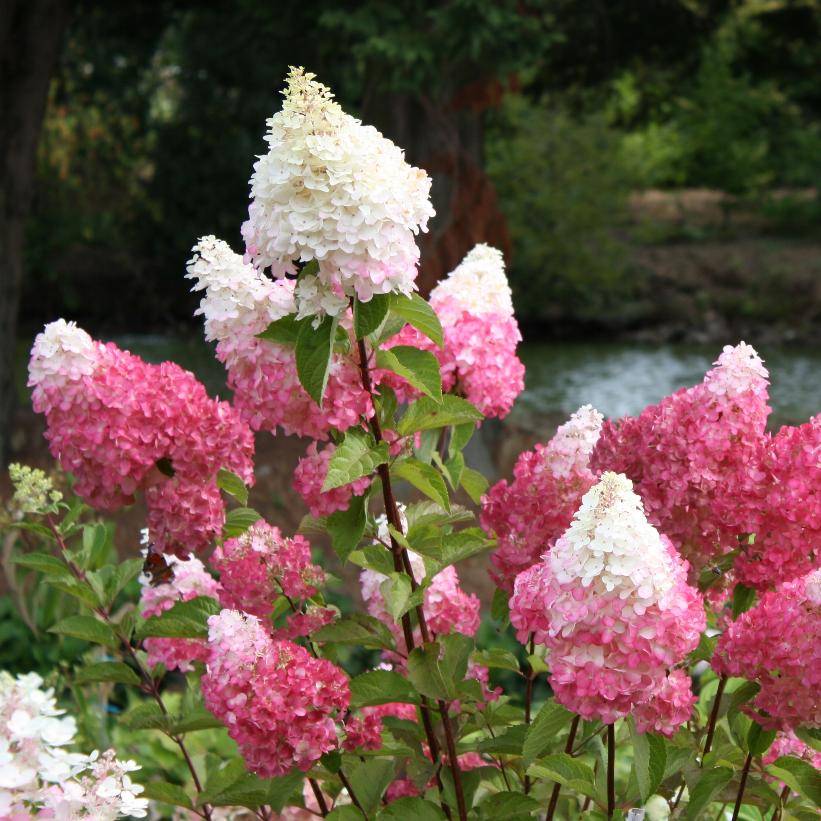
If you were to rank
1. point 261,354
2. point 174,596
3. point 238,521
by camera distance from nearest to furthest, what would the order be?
point 261,354 < point 238,521 < point 174,596

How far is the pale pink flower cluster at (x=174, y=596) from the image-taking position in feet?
6.77

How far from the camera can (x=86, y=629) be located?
6.49 ft

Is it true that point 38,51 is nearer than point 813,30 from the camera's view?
Yes

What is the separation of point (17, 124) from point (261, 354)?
5589mm

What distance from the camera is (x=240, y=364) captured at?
1.69m

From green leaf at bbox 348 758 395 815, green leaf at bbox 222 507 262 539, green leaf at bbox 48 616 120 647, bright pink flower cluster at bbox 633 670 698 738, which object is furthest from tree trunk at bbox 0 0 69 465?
bright pink flower cluster at bbox 633 670 698 738

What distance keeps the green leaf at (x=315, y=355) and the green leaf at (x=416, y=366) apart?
97 millimetres

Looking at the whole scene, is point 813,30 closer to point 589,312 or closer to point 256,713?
point 589,312

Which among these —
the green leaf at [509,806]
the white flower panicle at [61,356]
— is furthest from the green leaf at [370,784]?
the white flower panicle at [61,356]

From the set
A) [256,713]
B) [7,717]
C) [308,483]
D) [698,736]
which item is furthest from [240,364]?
[698,736]

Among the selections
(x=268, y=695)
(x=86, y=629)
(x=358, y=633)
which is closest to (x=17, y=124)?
(x=86, y=629)

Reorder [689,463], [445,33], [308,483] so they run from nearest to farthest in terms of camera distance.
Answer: [689,463]
[308,483]
[445,33]

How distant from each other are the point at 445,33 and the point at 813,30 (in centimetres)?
463

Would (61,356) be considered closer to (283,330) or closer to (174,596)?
(283,330)
